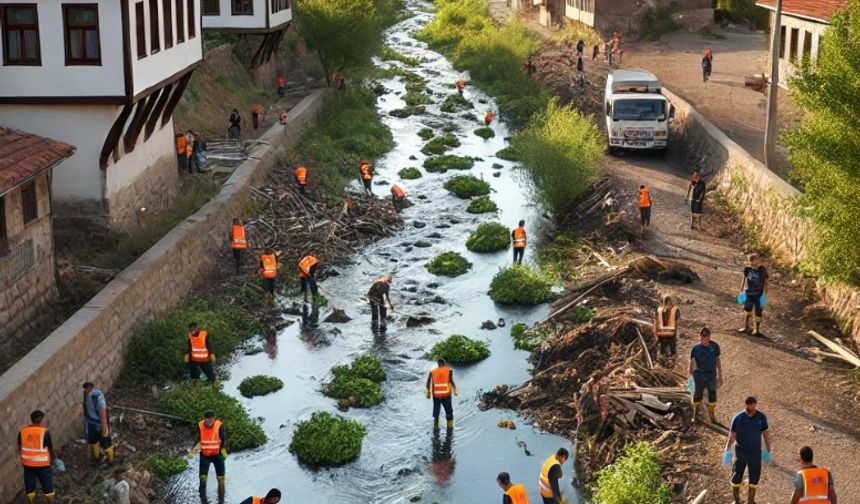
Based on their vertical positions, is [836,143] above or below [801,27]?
below

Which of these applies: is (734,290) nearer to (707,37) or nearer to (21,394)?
(21,394)

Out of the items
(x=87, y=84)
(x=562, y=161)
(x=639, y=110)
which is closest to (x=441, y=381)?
→ (x=87, y=84)

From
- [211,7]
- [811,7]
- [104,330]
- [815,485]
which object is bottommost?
[104,330]

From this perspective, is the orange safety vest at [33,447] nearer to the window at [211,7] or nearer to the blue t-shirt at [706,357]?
the blue t-shirt at [706,357]

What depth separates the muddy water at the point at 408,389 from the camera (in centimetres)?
2095

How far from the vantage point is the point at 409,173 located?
4659 centimetres

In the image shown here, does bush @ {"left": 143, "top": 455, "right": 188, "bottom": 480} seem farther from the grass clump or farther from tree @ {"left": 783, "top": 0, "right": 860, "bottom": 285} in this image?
the grass clump

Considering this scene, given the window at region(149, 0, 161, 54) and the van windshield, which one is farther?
the van windshield

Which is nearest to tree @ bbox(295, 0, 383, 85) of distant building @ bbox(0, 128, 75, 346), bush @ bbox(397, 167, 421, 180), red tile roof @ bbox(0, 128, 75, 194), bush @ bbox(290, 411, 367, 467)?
bush @ bbox(397, 167, 421, 180)

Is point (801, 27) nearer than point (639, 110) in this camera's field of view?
No

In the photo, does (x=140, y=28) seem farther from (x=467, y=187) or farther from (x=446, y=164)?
(x=446, y=164)

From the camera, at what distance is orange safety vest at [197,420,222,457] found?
19.1 metres

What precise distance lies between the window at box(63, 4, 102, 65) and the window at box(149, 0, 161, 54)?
231 centimetres

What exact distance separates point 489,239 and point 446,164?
1192 centimetres
